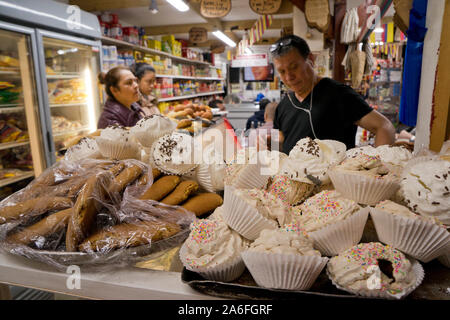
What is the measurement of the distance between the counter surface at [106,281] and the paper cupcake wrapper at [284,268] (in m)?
0.15

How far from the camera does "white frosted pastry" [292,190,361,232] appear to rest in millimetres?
749

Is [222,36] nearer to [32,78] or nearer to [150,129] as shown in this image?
[32,78]

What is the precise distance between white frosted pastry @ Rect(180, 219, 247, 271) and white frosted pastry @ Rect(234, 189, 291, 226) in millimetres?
97

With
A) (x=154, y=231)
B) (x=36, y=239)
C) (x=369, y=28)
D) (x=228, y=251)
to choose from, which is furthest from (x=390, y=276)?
(x=369, y=28)

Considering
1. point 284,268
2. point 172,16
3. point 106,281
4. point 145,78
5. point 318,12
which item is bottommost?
point 106,281

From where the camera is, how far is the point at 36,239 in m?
0.88

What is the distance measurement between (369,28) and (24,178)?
4.01 meters

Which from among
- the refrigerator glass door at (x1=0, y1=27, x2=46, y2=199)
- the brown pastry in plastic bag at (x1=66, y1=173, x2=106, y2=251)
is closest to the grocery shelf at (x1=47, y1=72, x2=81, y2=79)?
the refrigerator glass door at (x1=0, y1=27, x2=46, y2=199)

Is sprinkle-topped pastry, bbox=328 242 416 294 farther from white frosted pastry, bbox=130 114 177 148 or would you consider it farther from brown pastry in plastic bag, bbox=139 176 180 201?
white frosted pastry, bbox=130 114 177 148

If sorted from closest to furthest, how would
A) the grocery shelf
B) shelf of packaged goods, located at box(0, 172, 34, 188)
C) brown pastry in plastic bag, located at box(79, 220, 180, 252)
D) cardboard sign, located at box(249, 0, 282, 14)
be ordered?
brown pastry in plastic bag, located at box(79, 220, 180, 252) → shelf of packaged goods, located at box(0, 172, 34, 188) → the grocery shelf → cardboard sign, located at box(249, 0, 282, 14)

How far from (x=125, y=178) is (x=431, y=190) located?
90cm

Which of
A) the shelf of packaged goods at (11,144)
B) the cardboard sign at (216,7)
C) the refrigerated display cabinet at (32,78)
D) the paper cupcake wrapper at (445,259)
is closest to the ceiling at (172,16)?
the cardboard sign at (216,7)

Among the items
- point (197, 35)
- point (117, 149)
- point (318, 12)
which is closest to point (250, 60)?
point (197, 35)

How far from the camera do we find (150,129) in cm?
134
